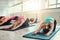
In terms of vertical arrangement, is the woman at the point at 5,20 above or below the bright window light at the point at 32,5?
below

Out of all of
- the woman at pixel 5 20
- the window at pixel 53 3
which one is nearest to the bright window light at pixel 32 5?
the window at pixel 53 3

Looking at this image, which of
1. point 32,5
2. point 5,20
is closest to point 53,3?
point 32,5

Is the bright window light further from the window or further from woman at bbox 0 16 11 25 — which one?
woman at bbox 0 16 11 25

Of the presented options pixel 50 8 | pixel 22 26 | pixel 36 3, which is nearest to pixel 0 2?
pixel 36 3

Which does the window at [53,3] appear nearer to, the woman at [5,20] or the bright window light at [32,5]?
the bright window light at [32,5]

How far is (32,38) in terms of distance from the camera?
2.20 meters

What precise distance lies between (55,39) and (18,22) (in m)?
1.62

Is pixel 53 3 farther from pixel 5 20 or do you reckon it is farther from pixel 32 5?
pixel 5 20

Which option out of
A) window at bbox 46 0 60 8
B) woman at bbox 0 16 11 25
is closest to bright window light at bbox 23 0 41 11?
window at bbox 46 0 60 8

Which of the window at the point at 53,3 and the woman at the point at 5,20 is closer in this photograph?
the woman at the point at 5,20

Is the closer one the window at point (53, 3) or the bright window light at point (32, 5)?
the window at point (53, 3)

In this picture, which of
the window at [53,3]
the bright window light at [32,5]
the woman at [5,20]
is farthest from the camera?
the bright window light at [32,5]

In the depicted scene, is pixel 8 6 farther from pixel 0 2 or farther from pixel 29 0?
pixel 29 0

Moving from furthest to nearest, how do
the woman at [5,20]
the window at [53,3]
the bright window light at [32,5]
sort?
the bright window light at [32,5], the window at [53,3], the woman at [5,20]
